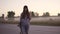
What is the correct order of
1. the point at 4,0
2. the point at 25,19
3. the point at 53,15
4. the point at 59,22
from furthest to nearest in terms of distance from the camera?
the point at 59,22 < the point at 53,15 < the point at 4,0 < the point at 25,19

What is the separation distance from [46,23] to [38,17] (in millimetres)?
971

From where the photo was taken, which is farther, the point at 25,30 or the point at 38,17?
the point at 38,17

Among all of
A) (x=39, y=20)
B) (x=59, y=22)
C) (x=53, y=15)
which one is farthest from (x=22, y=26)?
(x=39, y=20)

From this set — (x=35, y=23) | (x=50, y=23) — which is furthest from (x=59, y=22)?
(x=35, y=23)

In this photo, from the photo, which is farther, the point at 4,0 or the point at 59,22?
the point at 59,22

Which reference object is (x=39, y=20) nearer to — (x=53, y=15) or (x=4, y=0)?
(x=53, y=15)

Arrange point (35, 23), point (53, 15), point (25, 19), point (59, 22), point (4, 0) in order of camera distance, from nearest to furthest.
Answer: point (25, 19)
point (4, 0)
point (53, 15)
point (59, 22)
point (35, 23)

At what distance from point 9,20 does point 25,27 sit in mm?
14526

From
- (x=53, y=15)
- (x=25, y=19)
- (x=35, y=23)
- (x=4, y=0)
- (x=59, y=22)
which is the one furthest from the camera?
(x=35, y=23)

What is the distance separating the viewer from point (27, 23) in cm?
796

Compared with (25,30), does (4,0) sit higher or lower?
higher

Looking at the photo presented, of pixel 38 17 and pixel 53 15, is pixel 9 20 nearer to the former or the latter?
pixel 38 17

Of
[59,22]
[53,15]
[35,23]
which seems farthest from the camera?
[35,23]

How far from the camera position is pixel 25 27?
7.99 meters
